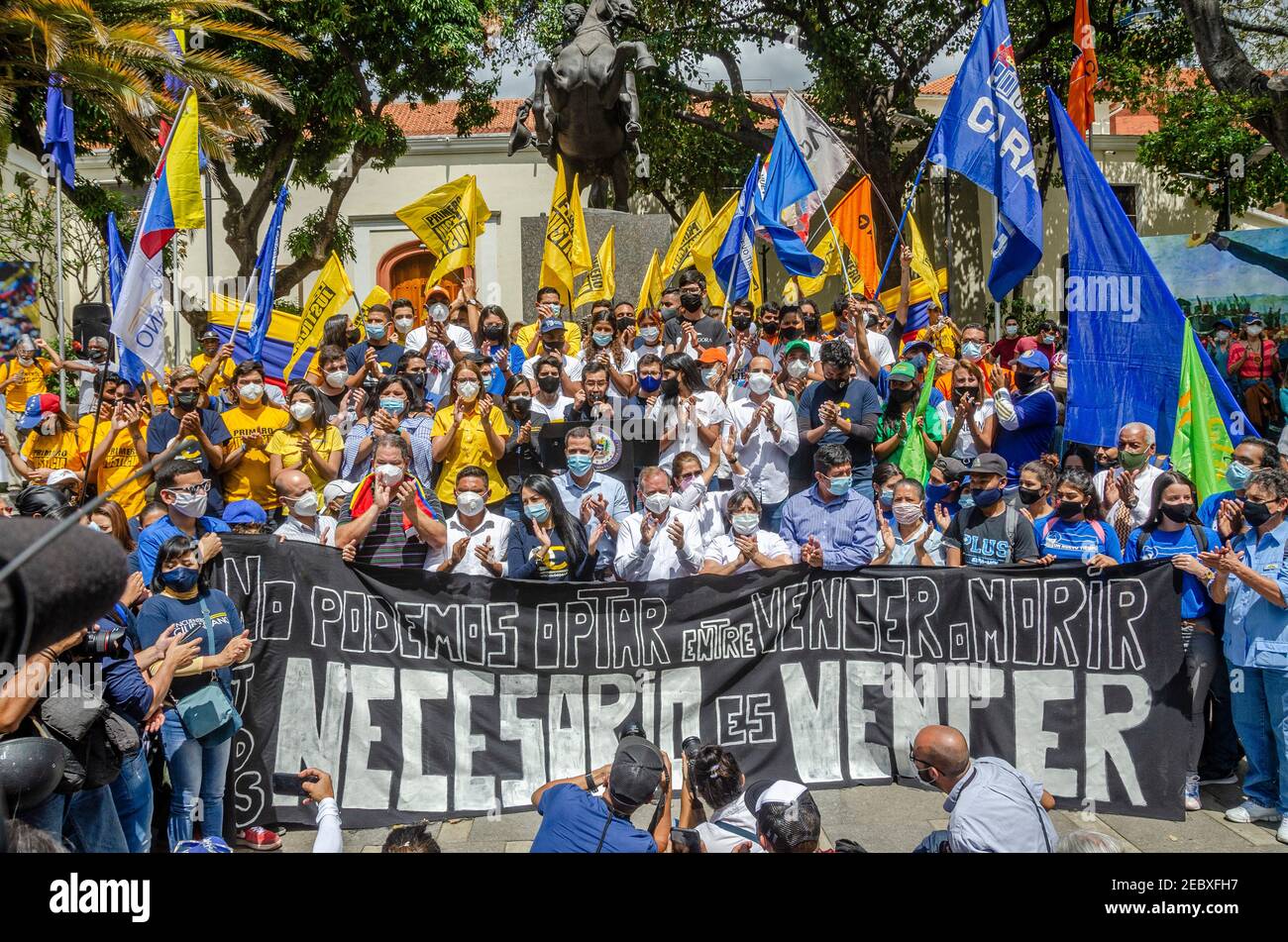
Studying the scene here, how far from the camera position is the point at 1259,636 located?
5758 mm

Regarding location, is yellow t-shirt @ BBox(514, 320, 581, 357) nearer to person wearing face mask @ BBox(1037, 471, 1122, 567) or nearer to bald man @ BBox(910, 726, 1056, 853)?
person wearing face mask @ BBox(1037, 471, 1122, 567)

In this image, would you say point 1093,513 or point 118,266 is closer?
point 1093,513

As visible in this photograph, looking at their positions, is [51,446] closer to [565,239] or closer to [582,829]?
[565,239]

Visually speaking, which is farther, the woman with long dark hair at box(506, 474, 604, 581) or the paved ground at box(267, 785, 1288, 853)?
the woman with long dark hair at box(506, 474, 604, 581)

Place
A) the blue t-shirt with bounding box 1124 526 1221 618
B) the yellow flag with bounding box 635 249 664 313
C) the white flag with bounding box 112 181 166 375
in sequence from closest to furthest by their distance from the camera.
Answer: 1. the blue t-shirt with bounding box 1124 526 1221 618
2. the white flag with bounding box 112 181 166 375
3. the yellow flag with bounding box 635 249 664 313

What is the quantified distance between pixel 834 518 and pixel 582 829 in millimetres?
3500

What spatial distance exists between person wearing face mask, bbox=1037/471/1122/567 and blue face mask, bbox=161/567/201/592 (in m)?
4.53

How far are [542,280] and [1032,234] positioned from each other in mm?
5541

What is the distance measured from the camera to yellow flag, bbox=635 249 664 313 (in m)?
12.4

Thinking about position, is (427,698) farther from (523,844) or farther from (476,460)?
(476,460)

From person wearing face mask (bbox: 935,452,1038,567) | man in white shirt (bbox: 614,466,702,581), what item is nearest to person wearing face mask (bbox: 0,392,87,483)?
man in white shirt (bbox: 614,466,702,581)

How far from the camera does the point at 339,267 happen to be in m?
11.1
